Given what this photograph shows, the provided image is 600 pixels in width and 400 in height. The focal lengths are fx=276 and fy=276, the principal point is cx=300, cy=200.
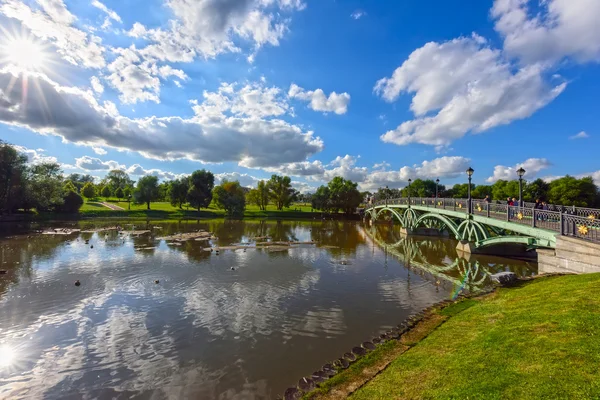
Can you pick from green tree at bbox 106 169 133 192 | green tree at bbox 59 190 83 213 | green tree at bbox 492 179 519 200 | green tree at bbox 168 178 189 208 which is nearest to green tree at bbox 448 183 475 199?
green tree at bbox 492 179 519 200

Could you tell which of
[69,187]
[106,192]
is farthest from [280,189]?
[106,192]

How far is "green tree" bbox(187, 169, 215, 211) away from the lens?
7744 cm

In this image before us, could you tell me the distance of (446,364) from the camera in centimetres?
655

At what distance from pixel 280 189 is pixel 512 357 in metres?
87.3

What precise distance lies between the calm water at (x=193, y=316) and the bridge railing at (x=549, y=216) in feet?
14.4

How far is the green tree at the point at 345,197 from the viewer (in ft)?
294

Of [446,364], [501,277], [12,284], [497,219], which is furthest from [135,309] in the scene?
[497,219]

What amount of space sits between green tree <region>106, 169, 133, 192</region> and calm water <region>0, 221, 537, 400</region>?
124 metres

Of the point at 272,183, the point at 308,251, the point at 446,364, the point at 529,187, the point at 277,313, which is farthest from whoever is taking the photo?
the point at 272,183

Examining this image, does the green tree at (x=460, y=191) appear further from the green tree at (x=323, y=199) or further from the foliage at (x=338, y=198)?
the green tree at (x=323, y=199)

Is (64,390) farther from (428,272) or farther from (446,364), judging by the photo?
(428,272)

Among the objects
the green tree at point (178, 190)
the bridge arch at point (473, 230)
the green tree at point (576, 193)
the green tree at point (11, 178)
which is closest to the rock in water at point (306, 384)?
the bridge arch at point (473, 230)

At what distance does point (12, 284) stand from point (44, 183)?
54.9 meters

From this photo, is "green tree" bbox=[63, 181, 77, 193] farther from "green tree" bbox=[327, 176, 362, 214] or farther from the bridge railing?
the bridge railing
